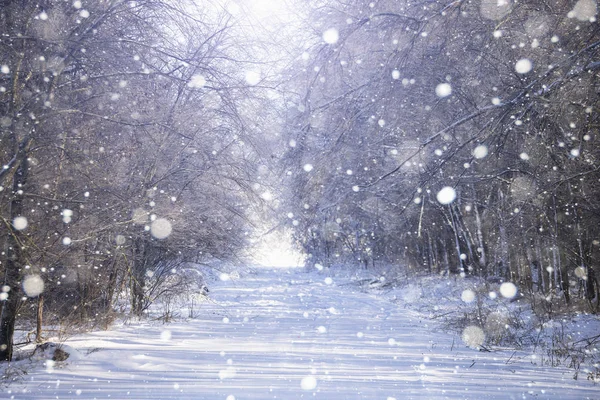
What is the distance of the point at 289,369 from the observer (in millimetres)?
6059

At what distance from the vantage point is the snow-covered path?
5.02 m

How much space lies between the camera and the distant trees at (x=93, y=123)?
5165 mm

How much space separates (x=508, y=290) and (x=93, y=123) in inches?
542

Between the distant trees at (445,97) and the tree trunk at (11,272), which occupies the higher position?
the distant trees at (445,97)

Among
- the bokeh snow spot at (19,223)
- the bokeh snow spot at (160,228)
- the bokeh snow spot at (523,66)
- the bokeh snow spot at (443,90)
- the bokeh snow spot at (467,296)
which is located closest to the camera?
the bokeh snow spot at (523,66)

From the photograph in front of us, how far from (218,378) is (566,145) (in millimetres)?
5308

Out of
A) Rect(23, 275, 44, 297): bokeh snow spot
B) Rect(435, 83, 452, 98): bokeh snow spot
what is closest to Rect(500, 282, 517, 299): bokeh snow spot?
Rect(435, 83, 452, 98): bokeh snow spot

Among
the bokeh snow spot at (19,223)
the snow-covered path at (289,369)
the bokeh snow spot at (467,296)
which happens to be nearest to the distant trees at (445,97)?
the snow-covered path at (289,369)

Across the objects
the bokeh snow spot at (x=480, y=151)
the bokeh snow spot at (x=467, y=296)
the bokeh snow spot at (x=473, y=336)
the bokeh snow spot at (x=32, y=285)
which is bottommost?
the bokeh snow spot at (x=473, y=336)

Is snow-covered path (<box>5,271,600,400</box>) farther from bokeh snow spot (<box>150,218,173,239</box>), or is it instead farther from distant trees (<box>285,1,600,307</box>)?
bokeh snow spot (<box>150,218,173,239</box>)

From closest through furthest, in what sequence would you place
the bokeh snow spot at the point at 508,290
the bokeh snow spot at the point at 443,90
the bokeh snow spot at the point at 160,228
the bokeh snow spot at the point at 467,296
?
the bokeh snow spot at the point at 443,90
the bokeh snow spot at the point at 160,228
the bokeh snow spot at the point at 508,290
the bokeh snow spot at the point at 467,296

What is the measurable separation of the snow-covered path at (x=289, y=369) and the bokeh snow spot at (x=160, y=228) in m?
2.02

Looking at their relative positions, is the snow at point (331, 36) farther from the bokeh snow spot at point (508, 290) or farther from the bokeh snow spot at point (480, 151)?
the bokeh snow spot at point (508, 290)

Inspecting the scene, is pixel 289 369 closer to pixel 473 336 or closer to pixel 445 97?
pixel 445 97
